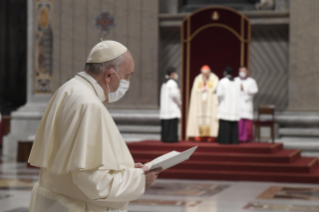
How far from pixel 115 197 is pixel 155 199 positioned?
5001 mm

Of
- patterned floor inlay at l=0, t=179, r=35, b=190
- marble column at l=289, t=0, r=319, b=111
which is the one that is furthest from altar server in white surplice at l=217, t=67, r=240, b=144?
patterned floor inlay at l=0, t=179, r=35, b=190

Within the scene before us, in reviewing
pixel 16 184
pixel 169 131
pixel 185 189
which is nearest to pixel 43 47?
pixel 169 131

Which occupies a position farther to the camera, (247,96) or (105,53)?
(247,96)

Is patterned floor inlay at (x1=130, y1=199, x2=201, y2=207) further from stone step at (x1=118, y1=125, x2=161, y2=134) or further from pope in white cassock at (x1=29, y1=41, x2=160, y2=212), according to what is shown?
stone step at (x1=118, y1=125, x2=161, y2=134)

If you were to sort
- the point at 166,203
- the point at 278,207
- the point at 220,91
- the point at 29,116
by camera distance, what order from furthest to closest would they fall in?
1. the point at 29,116
2. the point at 220,91
3. the point at 166,203
4. the point at 278,207

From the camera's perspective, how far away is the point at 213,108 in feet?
38.2

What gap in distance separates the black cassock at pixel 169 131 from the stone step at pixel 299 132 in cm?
308

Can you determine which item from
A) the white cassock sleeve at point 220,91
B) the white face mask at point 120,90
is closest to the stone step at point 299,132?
the white cassock sleeve at point 220,91

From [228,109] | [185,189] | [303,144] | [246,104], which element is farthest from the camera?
[303,144]

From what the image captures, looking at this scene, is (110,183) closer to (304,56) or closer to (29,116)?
(304,56)

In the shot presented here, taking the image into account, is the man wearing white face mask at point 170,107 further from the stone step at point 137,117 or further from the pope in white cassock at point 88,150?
the pope in white cassock at point 88,150

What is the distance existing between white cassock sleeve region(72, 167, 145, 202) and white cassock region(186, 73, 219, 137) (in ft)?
30.5

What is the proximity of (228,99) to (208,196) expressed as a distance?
3680mm

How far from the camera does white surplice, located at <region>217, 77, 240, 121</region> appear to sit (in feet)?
34.8
